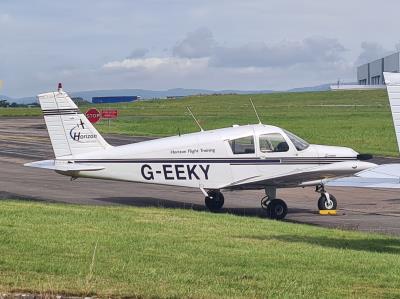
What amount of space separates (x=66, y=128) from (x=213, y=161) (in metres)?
3.52

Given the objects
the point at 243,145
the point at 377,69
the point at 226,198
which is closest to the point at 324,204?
the point at 243,145

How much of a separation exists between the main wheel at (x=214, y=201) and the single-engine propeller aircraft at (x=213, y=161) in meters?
0.02

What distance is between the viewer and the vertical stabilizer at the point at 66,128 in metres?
20.8

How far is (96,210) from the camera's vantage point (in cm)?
1702

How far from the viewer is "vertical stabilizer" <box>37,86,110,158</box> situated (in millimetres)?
20828

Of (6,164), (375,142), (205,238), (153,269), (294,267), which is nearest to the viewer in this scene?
(153,269)

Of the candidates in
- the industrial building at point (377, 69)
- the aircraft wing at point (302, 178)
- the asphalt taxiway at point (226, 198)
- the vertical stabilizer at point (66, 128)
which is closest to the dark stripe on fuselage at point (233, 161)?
the aircraft wing at point (302, 178)

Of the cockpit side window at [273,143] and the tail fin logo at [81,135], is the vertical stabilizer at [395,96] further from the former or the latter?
the tail fin logo at [81,135]

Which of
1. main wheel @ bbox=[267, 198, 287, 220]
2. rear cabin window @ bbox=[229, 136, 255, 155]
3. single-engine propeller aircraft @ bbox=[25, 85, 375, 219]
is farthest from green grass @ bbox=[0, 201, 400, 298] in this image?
rear cabin window @ bbox=[229, 136, 255, 155]

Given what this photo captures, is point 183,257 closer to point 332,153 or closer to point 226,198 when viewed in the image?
point 332,153

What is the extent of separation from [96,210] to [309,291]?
8535 millimetres

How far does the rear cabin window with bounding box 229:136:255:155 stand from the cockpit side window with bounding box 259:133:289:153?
0.23 m

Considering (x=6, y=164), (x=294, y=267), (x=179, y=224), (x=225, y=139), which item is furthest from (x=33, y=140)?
(x=294, y=267)

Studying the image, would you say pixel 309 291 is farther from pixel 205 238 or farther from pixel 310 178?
pixel 310 178
